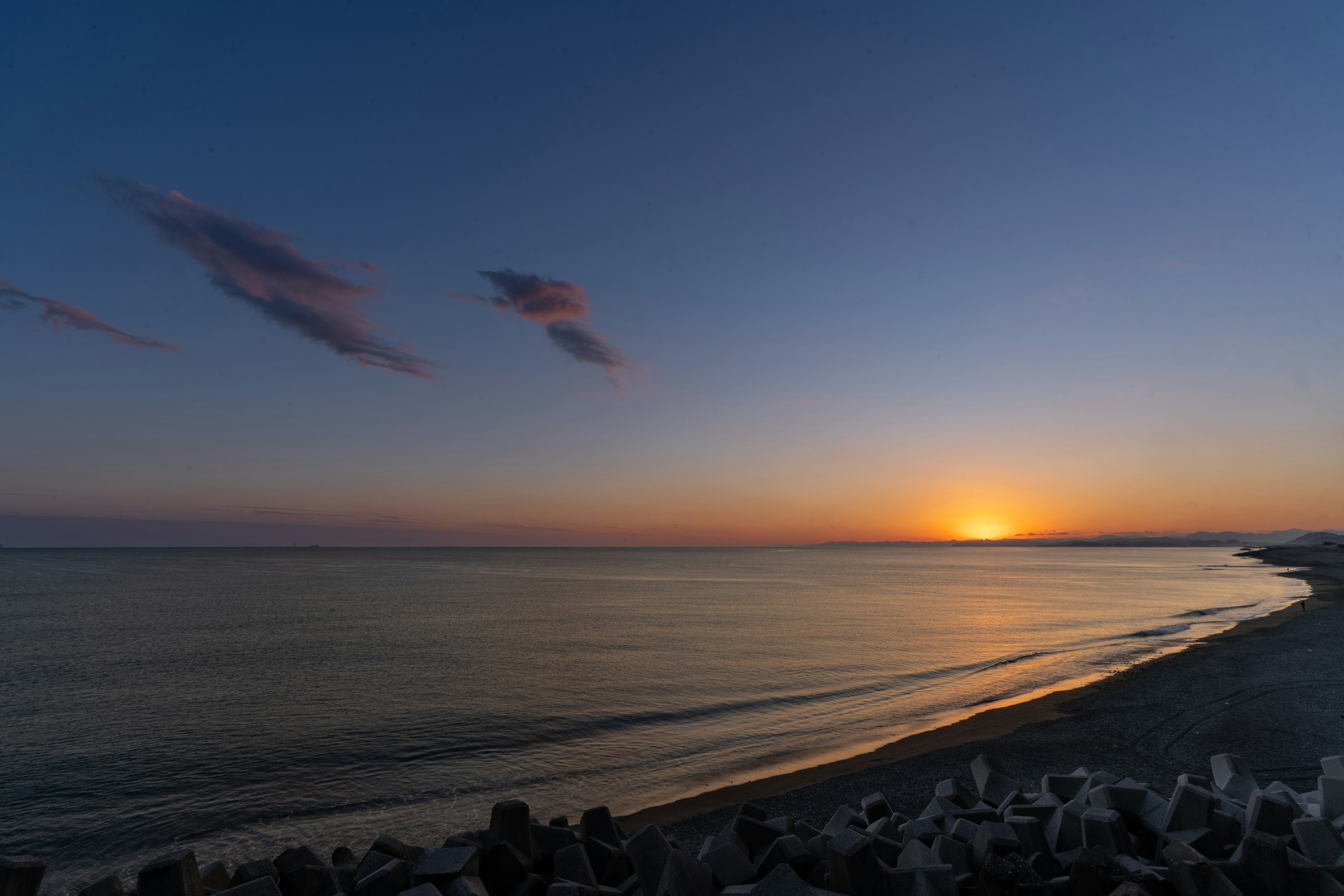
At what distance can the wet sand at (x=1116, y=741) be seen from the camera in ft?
33.4

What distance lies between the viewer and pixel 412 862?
5938 mm

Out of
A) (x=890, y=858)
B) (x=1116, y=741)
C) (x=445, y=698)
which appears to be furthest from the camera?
(x=445, y=698)

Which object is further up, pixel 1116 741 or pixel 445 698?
pixel 1116 741

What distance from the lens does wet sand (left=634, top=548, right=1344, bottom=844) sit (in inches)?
401

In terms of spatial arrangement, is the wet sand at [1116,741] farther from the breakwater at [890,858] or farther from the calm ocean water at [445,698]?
the breakwater at [890,858]

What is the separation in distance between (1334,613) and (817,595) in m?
36.6

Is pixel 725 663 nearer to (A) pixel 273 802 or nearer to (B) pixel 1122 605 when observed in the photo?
(A) pixel 273 802

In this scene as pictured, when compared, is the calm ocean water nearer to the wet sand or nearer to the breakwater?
the wet sand

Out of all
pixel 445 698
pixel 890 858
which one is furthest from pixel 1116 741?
pixel 445 698

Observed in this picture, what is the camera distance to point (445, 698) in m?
19.4

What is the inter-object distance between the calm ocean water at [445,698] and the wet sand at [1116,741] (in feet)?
4.29

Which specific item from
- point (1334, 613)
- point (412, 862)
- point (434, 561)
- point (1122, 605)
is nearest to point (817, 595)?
point (1122, 605)

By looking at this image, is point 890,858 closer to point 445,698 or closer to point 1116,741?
point 1116,741

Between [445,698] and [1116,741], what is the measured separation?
1679 cm
